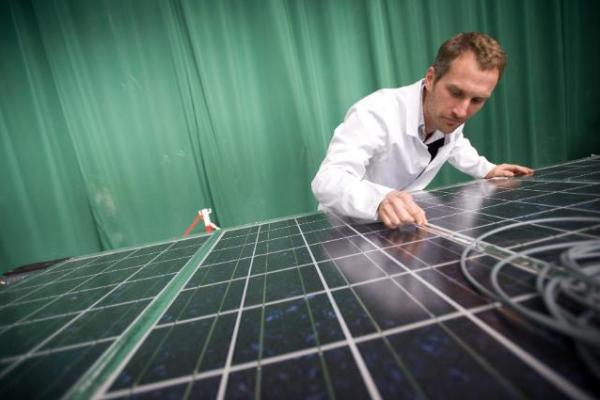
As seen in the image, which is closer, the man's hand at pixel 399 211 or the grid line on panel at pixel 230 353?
the grid line on panel at pixel 230 353

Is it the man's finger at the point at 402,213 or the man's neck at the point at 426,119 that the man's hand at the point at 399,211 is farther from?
the man's neck at the point at 426,119

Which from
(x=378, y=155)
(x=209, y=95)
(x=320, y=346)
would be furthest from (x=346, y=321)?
(x=209, y=95)

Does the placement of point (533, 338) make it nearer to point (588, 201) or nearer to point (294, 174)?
point (588, 201)

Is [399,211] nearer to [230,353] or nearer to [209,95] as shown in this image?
[230,353]

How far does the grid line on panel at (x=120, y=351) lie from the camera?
45 cm

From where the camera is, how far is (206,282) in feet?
2.69

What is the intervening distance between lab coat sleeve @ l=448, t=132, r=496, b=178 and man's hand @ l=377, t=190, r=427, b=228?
1.46 m

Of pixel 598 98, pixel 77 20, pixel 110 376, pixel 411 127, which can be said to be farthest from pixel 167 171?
pixel 598 98

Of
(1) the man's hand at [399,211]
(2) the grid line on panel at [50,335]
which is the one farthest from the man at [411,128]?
(2) the grid line on panel at [50,335]

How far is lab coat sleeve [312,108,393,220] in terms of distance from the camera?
118 cm

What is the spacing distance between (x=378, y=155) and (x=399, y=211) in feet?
3.25

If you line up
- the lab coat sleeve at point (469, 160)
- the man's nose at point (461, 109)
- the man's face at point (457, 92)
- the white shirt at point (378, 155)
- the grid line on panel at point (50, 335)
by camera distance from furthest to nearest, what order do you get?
the lab coat sleeve at point (469, 160)
the man's nose at point (461, 109)
the man's face at point (457, 92)
the white shirt at point (378, 155)
the grid line on panel at point (50, 335)

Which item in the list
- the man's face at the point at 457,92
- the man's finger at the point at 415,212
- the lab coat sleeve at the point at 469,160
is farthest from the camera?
the lab coat sleeve at the point at 469,160

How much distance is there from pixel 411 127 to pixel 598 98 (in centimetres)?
381
